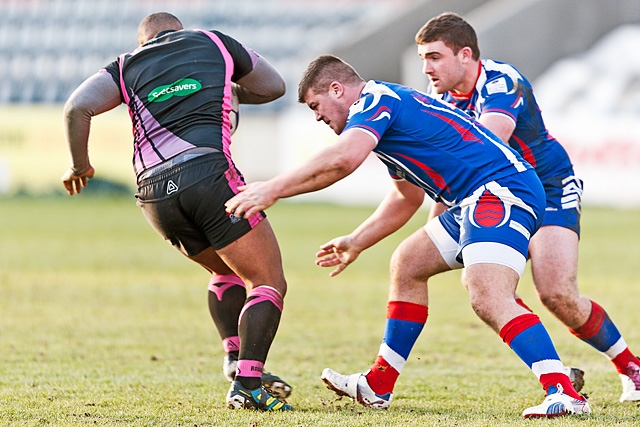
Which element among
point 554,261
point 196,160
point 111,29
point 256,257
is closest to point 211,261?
point 256,257

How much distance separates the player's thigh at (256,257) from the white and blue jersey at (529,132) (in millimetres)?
1369

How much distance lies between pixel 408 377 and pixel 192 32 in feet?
8.25

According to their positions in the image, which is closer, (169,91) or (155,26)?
(169,91)

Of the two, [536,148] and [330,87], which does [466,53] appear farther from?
[330,87]

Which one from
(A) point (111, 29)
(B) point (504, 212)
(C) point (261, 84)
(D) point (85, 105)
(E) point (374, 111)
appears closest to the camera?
(E) point (374, 111)

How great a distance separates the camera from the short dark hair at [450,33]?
17.5 ft

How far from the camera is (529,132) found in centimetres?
571

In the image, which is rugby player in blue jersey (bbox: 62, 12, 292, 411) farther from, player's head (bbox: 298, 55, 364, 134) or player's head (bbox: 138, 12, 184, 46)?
player's head (bbox: 298, 55, 364, 134)

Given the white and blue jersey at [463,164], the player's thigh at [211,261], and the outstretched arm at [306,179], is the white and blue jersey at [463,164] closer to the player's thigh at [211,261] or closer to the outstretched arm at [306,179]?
the outstretched arm at [306,179]

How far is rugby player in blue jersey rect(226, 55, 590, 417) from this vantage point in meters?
4.54

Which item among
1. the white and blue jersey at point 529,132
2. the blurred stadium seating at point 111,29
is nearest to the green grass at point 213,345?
the white and blue jersey at point 529,132

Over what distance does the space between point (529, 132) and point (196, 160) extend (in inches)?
75.9

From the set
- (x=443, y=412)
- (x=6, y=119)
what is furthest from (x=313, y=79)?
(x=6, y=119)

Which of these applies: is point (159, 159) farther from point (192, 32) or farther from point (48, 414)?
point (48, 414)
